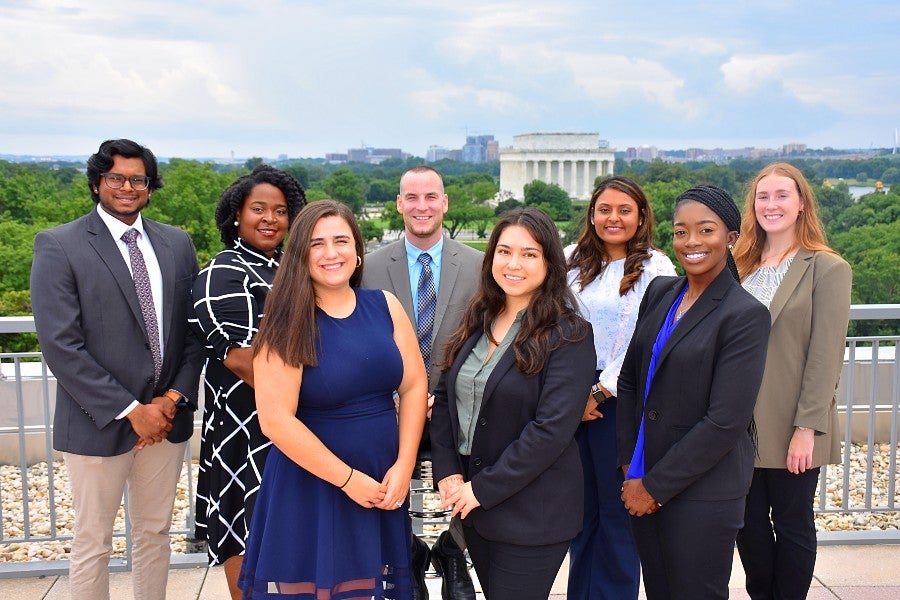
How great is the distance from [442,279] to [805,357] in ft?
5.75

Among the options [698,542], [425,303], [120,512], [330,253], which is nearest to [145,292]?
[330,253]

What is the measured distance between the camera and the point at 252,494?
3.59 meters

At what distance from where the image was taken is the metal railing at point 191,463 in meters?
4.75

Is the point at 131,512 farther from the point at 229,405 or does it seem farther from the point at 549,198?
the point at 549,198

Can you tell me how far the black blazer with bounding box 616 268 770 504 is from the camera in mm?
2867

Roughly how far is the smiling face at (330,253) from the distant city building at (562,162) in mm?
101329

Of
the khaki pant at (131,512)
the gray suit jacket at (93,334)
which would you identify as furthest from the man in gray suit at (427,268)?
the khaki pant at (131,512)

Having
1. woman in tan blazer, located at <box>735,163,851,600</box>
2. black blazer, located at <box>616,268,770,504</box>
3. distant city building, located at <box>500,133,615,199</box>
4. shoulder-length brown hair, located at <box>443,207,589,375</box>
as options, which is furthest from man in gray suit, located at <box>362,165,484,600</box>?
distant city building, located at <box>500,133,615,199</box>

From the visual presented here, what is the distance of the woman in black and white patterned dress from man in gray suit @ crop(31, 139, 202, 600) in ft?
0.71

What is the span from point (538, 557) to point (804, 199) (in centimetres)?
208

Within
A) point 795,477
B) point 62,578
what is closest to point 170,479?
point 62,578

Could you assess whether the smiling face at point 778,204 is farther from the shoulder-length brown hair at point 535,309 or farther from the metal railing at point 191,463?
the shoulder-length brown hair at point 535,309

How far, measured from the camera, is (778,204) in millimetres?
3699

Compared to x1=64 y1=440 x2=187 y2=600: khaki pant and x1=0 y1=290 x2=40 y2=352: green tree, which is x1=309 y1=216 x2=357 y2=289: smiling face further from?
x1=0 y1=290 x2=40 y2=352: green tree
